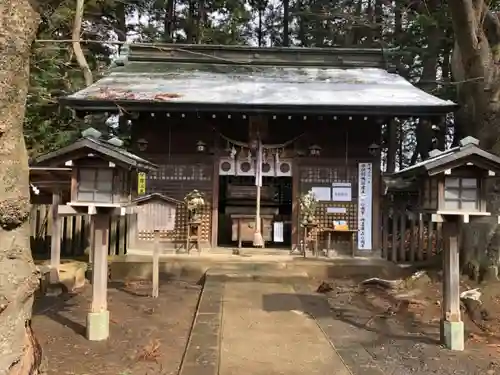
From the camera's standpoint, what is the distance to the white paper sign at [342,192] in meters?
11.6

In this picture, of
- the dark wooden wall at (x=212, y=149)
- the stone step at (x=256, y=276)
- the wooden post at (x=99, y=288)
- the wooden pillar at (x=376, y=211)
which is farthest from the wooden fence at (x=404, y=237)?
the wooden post at (x=99, y=288)

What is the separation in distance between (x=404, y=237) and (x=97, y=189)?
7920 millimetres

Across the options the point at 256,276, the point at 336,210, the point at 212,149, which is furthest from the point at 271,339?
the point at 212,149

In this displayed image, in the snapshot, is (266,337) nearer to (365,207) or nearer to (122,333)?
(122,333)

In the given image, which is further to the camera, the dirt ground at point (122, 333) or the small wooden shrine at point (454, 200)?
the small wooden shrine at point (454, 200)

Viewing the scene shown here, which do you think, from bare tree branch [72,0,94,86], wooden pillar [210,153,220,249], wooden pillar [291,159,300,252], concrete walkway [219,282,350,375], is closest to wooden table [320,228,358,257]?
wooden pillar [291,159,300,252]

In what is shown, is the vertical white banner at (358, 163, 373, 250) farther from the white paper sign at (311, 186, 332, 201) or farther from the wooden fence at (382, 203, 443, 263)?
the white paper sign at (311, 186, 332, 201)

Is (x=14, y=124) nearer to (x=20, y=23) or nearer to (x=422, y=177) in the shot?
(x=20, y=23)

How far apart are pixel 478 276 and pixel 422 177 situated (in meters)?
3.39

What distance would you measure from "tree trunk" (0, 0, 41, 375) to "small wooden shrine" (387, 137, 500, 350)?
4461 mm

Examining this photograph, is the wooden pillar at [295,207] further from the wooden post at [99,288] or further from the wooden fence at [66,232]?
the wooden post at [99,288]

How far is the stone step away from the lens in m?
9.36

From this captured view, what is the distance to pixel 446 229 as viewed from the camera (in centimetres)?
595

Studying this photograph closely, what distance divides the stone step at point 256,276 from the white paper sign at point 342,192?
254cm
